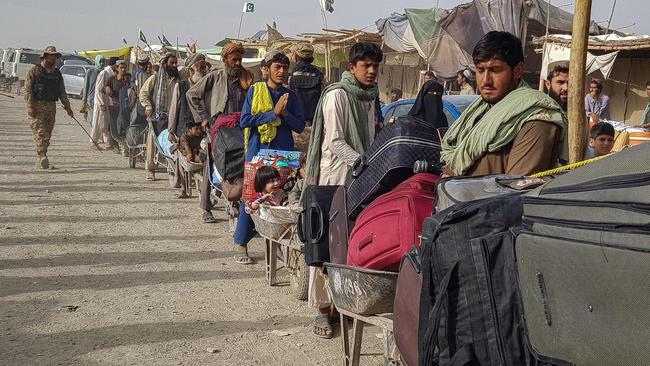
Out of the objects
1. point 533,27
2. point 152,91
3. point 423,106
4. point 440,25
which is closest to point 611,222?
point 423,106

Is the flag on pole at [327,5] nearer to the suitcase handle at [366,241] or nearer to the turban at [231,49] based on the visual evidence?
the turban at [231,49]

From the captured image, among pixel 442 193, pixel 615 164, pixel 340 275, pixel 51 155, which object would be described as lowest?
pixel 51 155

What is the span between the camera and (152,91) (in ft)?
41.2

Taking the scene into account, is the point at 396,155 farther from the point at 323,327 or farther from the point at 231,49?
the point at 231,49

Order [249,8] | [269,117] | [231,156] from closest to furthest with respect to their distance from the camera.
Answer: [269,117] < [231,156] < [249,8]

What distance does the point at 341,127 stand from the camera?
4988mm

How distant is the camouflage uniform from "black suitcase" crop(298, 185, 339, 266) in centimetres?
982

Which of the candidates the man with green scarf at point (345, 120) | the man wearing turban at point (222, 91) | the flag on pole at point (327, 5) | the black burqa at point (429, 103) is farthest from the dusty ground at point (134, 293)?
the flag on pole at point (327, 5)

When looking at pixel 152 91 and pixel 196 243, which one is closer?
pixel 196 243

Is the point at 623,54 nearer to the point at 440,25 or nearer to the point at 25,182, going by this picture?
the point at 440,25

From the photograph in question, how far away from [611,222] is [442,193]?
1019 mm

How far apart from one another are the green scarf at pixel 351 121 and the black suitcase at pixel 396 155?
1.23m

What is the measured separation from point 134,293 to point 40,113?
8.36 m

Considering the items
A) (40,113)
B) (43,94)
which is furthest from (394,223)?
(40,113)
